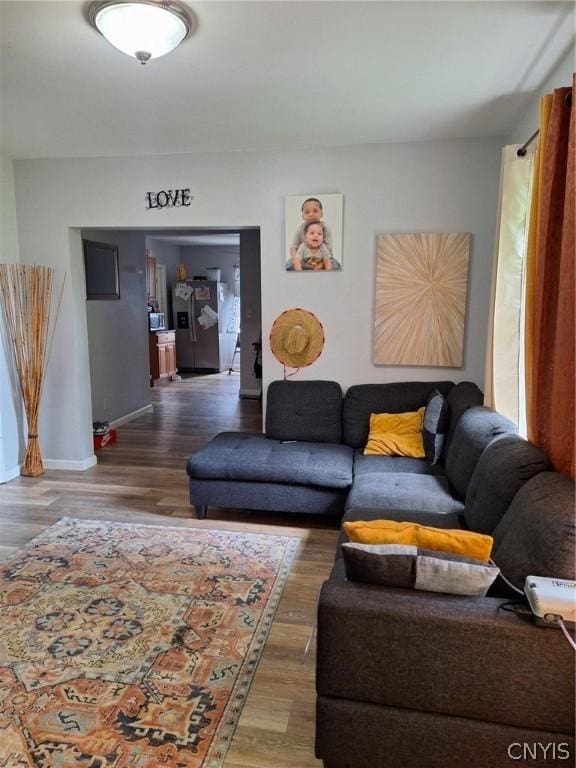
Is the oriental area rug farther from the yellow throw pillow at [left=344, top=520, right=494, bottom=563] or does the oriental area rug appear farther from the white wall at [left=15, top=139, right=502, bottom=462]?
the white wall at [left=15, top=139, right=502, bottom=462]

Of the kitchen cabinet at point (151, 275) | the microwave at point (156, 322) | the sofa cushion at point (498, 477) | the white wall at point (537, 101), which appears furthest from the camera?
the kitchen cabinet at point (151, 275)

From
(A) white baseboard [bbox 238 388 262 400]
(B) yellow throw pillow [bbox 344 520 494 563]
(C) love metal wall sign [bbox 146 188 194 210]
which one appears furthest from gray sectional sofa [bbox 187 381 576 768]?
(A) white baseboard [bbox 238 388 262 400]

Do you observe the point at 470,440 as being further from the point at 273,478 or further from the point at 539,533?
the point at 273,478

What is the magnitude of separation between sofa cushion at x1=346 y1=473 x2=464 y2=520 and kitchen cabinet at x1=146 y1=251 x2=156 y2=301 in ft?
23.1

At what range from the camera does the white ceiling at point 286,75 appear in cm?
202

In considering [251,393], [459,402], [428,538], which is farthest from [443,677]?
[251,393]

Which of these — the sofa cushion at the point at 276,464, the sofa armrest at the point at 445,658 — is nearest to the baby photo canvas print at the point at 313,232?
the sofa cushion at the point at 276,464

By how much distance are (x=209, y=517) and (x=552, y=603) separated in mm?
2530

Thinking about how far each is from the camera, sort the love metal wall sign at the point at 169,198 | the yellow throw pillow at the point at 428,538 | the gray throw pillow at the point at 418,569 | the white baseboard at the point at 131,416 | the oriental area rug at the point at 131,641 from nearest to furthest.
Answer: the gray throw pillow at the point at 418,569, the yellow throw pillow at the point at 428,538, the oriental area rug at the point at 131,641, the love metal wall sign at the point at 169,198, the white baseboard at the point at 131,416

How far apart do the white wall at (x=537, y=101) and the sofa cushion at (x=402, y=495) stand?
81.4 inches

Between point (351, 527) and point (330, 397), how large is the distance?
221cm

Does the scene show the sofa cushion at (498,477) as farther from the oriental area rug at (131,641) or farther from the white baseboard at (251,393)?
the white baseboard at (251,393)

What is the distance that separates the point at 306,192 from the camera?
3.79 m

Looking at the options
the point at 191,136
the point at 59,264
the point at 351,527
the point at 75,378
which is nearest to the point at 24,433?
the point at 75,378
